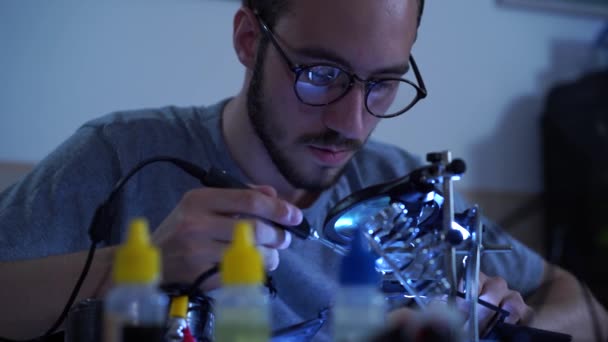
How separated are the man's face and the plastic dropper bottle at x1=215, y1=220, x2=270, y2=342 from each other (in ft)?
2.05

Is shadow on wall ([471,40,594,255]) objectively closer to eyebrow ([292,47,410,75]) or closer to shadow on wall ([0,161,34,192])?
eyebrow ([292,47,410,75])

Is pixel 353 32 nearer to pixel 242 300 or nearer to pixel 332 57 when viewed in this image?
pixel 332 57

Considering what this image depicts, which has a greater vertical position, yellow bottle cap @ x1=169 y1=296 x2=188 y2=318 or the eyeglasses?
the eyeglasses

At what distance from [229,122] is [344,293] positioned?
0.89 meters

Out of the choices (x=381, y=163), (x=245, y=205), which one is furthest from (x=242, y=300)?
(x=381, y=163)

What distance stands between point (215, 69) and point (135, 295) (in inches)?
51.7

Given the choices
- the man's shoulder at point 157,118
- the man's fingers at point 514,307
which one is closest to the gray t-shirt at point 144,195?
A: the man's shoulder at point 157,118

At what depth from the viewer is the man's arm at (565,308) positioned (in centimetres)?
112

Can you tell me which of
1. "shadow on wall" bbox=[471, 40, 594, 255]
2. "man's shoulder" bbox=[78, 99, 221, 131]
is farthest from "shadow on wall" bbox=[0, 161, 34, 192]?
"shadow on wall" bbox=[471, 40, 594, 255]

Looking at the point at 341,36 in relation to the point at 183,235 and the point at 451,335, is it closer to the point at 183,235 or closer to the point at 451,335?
the point at 183,235

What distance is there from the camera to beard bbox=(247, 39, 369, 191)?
1197 mm

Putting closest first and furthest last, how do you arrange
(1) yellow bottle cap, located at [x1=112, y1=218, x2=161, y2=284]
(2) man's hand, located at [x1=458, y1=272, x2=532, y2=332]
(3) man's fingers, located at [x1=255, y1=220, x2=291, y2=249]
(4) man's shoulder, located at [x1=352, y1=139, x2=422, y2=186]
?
(1) yellow bottle cap, located at [x1=112, y1=218, x2=161, y2=284] → (3) man's fingers, located at [x1=255, y1=220, x2=291, y2=249] → (2) man's hand, located at [x1=458, y1=272, x2=532, y2=332] → (4) man's shoulder, located at [x1=352, y1=139, x2=422, y2=186]

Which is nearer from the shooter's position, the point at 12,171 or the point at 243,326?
the point at 243,326

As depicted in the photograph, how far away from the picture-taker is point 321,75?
1.08 m
